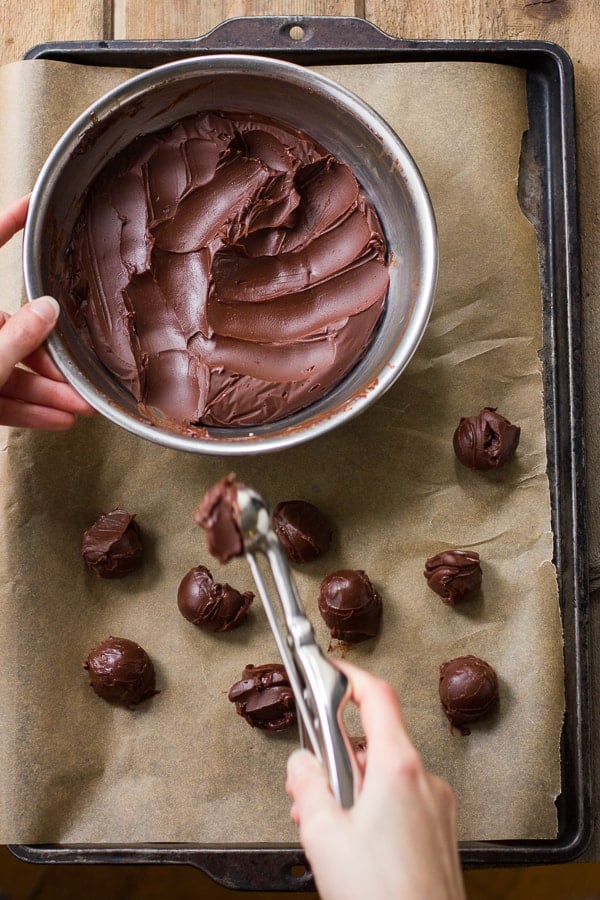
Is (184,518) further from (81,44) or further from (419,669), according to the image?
(81,44)

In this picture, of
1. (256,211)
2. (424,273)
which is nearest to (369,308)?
(424,273)

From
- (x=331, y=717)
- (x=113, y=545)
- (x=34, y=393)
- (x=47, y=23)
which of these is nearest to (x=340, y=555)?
(x=113, y=545)

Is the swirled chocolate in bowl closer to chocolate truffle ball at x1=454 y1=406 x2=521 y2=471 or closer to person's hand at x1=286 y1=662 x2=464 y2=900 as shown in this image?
chocolate truffle ball at x1=454 y1=406 x2=521 y2=471

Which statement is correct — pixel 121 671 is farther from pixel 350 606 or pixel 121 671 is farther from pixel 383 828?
pixel 383 828

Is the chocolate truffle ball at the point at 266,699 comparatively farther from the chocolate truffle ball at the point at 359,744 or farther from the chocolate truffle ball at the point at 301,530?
the chocolate truffle ball at the point at 301,530

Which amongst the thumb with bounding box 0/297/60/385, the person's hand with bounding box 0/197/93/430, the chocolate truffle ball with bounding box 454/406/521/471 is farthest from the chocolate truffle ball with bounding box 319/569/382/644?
the thumb with bounding box 0/297/60/385
